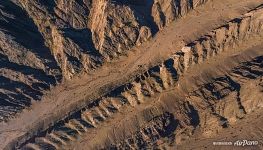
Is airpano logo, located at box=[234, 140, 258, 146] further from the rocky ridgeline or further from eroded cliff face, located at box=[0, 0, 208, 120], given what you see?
eroded cliff face, located at box=[0, 0, 208, 120]

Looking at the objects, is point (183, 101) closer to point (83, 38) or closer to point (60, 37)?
point (83, 38)

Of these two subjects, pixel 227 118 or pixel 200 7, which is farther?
pixel 200 7

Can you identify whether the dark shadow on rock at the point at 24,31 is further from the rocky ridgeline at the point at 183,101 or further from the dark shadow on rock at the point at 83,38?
the rocky ridgeline at the point at 183,101

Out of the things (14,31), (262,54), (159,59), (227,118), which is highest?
(14,31)

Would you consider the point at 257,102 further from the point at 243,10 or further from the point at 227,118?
the point at 243,10

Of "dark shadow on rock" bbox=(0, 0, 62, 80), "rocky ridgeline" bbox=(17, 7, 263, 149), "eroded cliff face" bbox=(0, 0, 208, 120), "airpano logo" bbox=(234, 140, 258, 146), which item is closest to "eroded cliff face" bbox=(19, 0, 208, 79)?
"eroded cliff face" bbox=(0, 0, 208, 120)

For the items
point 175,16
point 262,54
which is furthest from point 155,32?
point 262,54

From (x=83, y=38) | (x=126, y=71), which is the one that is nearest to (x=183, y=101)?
(x=126, y=71)

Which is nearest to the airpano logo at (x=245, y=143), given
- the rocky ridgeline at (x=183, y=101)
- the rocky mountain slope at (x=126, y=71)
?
the rocky mountain slope at (x=126, y=71)

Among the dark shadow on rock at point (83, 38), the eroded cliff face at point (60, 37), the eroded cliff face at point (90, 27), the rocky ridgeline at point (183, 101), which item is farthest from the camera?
the dark shadow on rock at point (83, 38)
